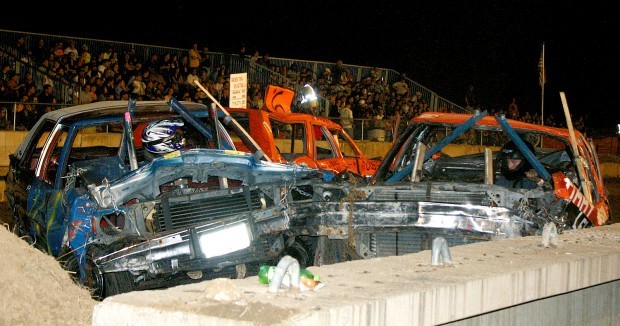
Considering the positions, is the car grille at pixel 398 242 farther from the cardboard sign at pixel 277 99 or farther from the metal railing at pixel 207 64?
the metal railing at pixel 207 64

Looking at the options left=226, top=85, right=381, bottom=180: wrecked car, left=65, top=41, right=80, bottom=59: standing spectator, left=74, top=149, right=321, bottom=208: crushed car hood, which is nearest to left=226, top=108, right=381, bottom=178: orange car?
left=226, top=85, right=381, bottom=180: wrecked car

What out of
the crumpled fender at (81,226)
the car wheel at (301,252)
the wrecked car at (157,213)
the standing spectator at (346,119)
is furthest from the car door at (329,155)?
the standing spectator at (346,119)

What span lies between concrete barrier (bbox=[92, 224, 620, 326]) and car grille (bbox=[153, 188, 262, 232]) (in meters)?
2.95

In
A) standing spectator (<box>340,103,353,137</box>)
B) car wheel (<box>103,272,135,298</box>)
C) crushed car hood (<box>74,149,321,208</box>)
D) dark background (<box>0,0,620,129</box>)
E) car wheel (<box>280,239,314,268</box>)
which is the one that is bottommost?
car wheel (<box>103,272,135,298</box>)

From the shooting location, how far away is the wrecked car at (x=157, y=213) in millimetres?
7039

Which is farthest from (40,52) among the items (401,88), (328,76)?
(401,88)

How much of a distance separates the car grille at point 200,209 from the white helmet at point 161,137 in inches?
62.4

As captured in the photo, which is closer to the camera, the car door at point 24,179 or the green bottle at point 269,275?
the green bottle at point 269,275

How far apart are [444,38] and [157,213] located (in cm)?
3220

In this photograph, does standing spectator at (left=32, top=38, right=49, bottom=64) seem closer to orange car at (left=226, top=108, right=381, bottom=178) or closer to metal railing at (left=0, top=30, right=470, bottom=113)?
metal railing at (left=0, top=30, right=470, bottom=113)

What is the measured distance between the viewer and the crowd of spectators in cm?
1680

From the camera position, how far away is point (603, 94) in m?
40.0

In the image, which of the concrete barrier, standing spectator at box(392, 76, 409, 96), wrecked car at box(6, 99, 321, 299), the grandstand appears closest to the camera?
the concrete barrier

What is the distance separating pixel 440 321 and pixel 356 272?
55 cm
